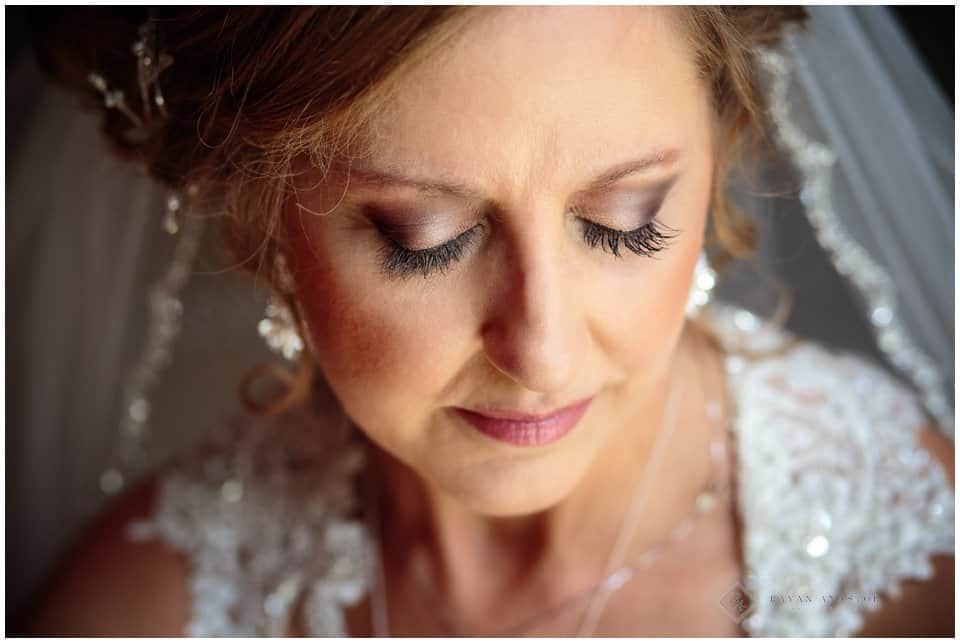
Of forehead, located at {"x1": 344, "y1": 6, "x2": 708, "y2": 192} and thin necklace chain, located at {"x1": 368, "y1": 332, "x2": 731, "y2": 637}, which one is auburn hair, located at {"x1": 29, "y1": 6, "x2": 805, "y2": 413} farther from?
thin necklace chain, located at {"x1": 368, "y1": 332, "x2": 731, "y2": 637}

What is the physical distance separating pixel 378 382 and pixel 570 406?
0.23 m

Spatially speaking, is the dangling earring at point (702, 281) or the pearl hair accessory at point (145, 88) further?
the dangling earring at point (702, 281)

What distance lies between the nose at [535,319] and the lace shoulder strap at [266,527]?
0.66 m

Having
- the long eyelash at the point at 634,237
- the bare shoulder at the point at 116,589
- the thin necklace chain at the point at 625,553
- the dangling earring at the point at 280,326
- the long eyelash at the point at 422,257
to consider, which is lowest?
the bare shoulder at the point at 116,589

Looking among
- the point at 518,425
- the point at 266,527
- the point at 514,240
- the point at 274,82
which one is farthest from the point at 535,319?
the point at 266,527

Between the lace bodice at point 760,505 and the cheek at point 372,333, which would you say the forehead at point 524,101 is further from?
the lace bodice at point 760,505

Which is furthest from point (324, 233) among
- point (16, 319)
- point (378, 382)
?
point (16, 319)

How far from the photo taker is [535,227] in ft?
2.98

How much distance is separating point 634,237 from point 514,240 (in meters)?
0.15

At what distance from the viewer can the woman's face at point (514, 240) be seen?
0.87 m

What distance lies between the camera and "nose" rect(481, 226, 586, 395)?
0.92 metres

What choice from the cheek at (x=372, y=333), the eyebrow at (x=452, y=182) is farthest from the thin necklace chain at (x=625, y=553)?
the eyebrow at (x=452, y=182)

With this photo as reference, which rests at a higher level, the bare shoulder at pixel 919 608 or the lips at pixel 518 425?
the lips at pixel 518 425

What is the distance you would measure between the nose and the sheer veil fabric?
390mm
